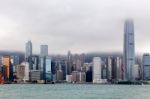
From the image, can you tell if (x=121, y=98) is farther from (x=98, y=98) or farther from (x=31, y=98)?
(x=31, y=98)

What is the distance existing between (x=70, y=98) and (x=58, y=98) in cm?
249

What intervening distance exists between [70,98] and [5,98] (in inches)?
532

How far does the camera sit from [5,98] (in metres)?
109

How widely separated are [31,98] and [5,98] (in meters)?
5.21

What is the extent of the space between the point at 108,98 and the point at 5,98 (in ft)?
72.5

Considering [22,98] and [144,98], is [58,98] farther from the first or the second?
[144,98]

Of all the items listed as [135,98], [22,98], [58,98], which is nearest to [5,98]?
[22,98]

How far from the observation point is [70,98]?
112375 mm

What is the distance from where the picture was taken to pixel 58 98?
112 meters

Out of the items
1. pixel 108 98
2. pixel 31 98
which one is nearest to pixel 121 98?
pixel 108 98

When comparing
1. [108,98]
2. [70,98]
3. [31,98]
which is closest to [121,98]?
[108,98]

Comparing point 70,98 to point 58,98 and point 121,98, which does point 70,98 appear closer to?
point 58,98

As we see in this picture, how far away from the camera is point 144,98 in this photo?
113m

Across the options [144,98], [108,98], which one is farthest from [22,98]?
[144,98]
